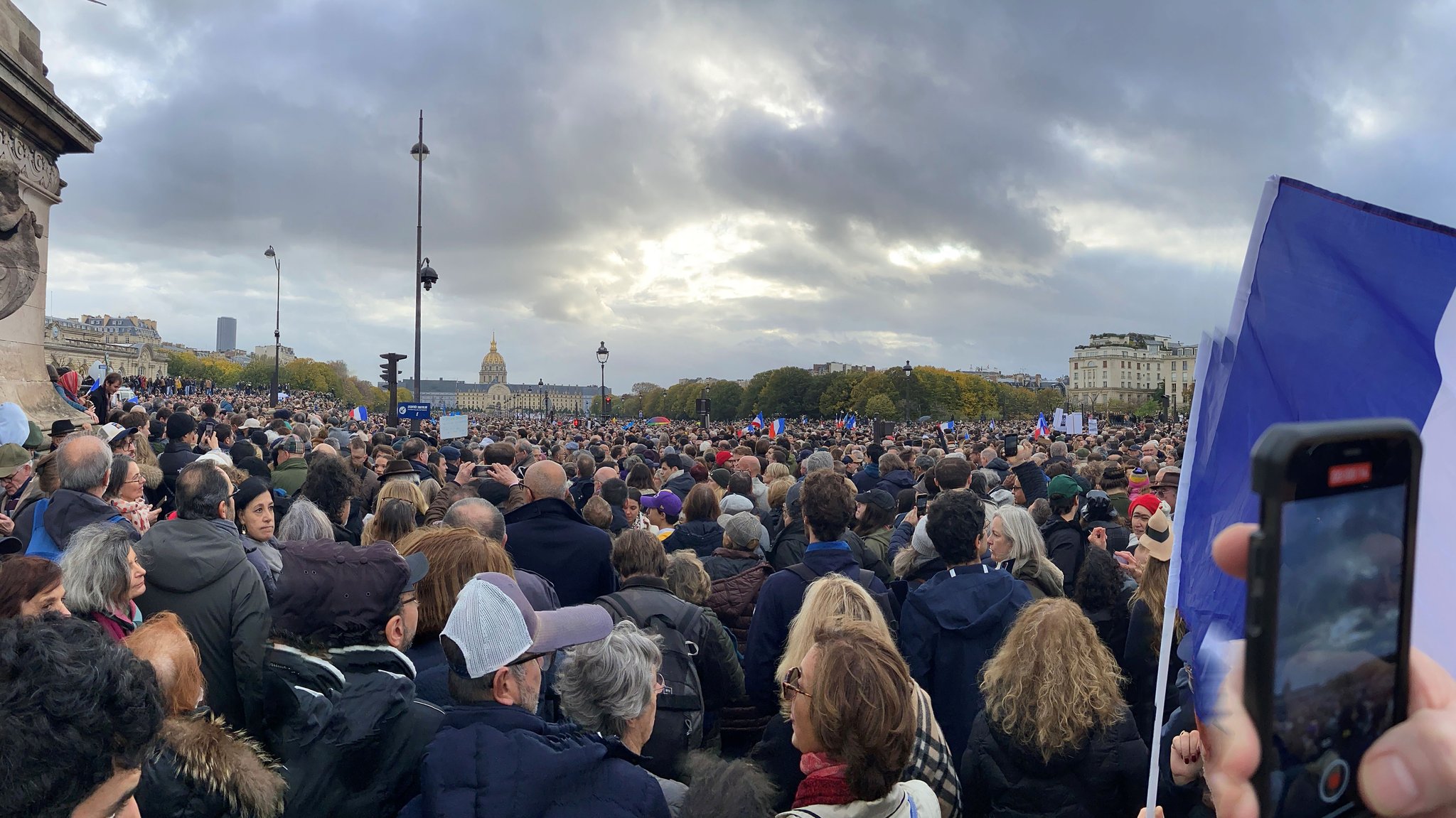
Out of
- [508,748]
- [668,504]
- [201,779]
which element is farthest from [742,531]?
[201,779]

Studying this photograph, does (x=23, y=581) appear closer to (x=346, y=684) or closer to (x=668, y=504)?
(x=346, y=684)

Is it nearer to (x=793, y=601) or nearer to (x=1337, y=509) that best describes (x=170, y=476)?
(x=793, y=601)

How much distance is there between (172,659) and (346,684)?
0.53 meters

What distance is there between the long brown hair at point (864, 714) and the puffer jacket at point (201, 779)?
5.51 ft

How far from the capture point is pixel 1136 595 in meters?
4.57

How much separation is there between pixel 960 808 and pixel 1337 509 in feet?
8.81

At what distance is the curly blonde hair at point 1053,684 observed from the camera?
319 cm

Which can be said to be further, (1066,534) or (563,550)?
(1066,534)

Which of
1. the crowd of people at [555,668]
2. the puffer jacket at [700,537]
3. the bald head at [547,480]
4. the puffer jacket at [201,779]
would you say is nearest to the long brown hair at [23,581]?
the crowd of people at [555,668]

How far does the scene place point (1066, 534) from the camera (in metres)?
6.31

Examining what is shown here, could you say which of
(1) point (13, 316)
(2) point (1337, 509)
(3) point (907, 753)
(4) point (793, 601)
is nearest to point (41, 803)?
(3) point (907, 753)

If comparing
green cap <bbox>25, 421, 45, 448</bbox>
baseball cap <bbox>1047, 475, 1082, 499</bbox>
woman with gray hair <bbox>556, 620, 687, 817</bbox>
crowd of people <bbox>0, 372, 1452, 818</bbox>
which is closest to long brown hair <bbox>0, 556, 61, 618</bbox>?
crowd of people <bbox>0, 372, 1452, 818</bbox>

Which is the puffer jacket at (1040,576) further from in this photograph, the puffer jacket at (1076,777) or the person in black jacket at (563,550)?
the person in black jacket at (563,550)

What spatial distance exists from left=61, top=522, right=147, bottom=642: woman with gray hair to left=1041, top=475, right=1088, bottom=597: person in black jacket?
4899 millimetres
